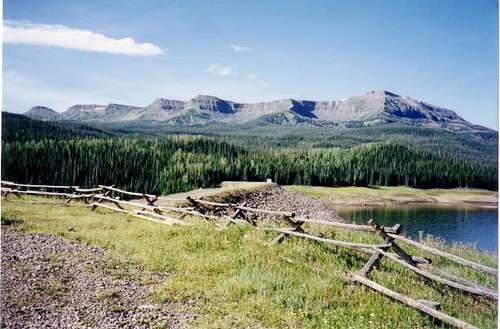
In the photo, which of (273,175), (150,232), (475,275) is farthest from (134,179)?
(475,275)

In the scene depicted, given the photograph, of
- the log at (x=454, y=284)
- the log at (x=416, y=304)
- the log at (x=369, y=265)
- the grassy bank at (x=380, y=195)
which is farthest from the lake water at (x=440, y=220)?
the log at (x=416, y=304)

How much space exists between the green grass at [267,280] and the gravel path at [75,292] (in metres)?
0.50

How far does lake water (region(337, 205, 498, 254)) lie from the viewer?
4802cm

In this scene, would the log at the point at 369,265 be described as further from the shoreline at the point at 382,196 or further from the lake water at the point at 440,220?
the shoreline at the point at 382,196

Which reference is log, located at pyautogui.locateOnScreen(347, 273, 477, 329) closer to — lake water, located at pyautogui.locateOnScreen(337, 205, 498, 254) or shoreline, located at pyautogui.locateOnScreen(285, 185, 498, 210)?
lake water, located at pyautogui.locateOnScreen(337, 205, 498, 254)

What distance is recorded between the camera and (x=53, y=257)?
12211mm

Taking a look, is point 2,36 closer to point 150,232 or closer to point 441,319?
point 150,232

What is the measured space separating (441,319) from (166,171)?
88876 mm

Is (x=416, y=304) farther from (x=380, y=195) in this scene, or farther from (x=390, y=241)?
(x=380, y=195)

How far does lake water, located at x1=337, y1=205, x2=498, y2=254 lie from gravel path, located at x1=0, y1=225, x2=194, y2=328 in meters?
35.8

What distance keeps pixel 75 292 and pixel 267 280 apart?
4137mm

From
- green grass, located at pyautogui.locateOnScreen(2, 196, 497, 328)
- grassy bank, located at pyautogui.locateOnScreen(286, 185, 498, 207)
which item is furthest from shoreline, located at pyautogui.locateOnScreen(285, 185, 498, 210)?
green grass, located at pyautogui.locateOnScreen(2, 196, 497, 328)

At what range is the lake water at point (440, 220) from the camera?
4802cm

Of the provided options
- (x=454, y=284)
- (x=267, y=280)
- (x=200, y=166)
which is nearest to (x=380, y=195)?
(x=200, y=166)
